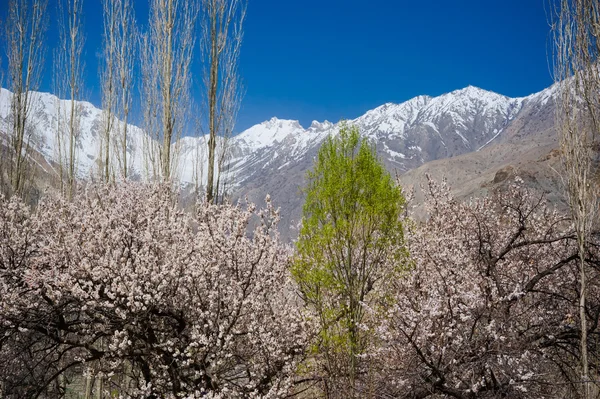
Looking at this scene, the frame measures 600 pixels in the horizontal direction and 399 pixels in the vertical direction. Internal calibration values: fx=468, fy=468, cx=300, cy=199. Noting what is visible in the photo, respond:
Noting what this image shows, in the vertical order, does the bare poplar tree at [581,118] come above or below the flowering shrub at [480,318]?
above

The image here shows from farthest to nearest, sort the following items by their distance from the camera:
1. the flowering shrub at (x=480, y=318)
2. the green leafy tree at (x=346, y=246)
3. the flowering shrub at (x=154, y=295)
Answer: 1. the green leafy tree at (x=346, y=246)
2. the flowering shrub at (x=480, y=318)
3. the flowering shrub at (x=154, y=295)

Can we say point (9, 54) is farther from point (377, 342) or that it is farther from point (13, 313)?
point (377, 342)

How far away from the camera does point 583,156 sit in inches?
314

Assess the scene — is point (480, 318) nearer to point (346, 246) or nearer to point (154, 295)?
point (346, 246)

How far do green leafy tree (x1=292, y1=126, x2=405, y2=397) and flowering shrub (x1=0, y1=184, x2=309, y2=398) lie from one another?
0.62 metres

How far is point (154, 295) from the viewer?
637 centimetres

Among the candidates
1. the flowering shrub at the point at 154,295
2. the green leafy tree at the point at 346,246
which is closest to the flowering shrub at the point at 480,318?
the green leafy tree at the point at 346,246

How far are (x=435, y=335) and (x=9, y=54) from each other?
48.9 feet

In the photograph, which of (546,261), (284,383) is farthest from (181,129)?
(546,261)

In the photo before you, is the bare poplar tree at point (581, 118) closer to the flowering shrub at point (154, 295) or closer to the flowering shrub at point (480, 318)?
the flowering shrub at point (480, 318)

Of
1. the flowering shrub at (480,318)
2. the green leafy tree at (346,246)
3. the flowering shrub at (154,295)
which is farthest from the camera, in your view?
the green leafy tree at (346,246)

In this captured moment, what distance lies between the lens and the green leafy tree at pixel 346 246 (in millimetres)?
7895

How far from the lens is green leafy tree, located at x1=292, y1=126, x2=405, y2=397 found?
789cm

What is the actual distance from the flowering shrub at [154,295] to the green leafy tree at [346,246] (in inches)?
24.6
